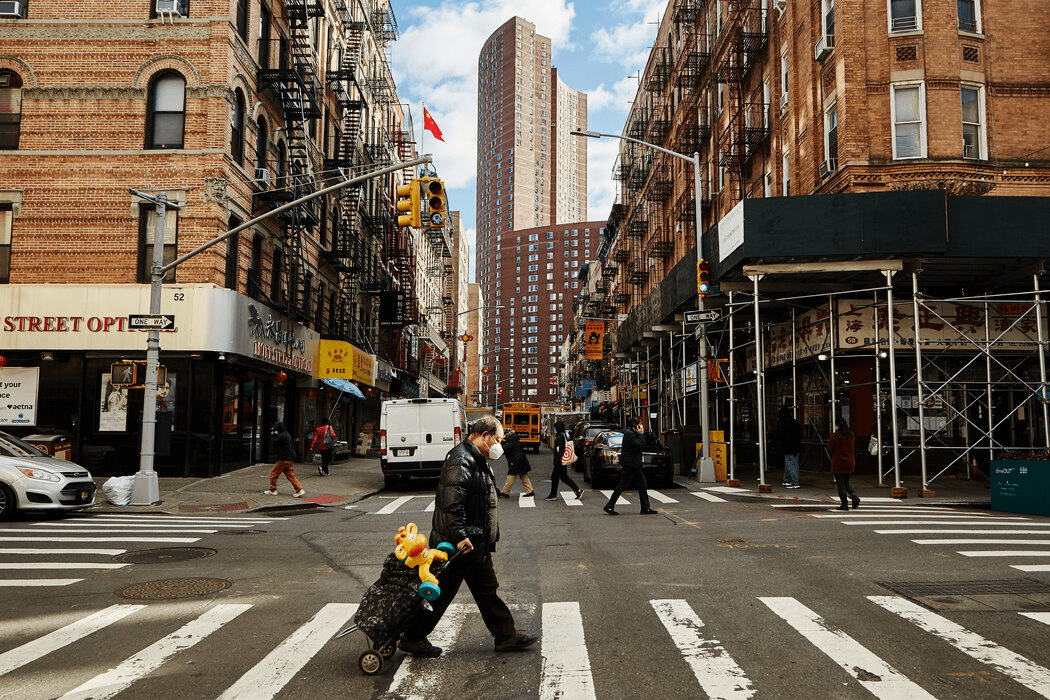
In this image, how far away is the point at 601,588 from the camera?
25.9 ft

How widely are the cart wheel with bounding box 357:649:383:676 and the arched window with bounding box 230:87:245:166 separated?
769 inches

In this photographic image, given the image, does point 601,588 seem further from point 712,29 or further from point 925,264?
point 712,29

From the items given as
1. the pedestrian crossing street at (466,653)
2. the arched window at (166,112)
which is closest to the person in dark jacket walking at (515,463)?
the pedestrian crossing street at (466,653)

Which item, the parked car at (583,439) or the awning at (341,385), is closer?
the parked car at (583,439)

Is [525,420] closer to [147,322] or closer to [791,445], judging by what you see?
[791,445]

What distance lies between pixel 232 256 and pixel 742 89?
1997 cm

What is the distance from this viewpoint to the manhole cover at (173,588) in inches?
306

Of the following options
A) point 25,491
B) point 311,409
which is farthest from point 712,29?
point 25,491

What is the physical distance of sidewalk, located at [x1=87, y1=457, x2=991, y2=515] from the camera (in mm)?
16234

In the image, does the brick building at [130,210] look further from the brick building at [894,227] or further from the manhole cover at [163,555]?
the brick building at [894,227]

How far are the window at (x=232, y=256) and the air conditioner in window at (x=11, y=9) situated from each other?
7.96m

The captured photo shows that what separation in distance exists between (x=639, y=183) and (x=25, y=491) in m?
43.2

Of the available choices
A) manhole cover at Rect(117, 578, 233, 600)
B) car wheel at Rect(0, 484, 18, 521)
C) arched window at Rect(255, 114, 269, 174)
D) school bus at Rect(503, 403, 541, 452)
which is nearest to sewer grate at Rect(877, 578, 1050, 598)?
manhole cover at Rect(117, 578, 233, 600)

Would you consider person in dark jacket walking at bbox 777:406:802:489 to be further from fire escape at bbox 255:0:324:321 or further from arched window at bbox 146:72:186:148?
arched window at bbox 146:72:186:148
